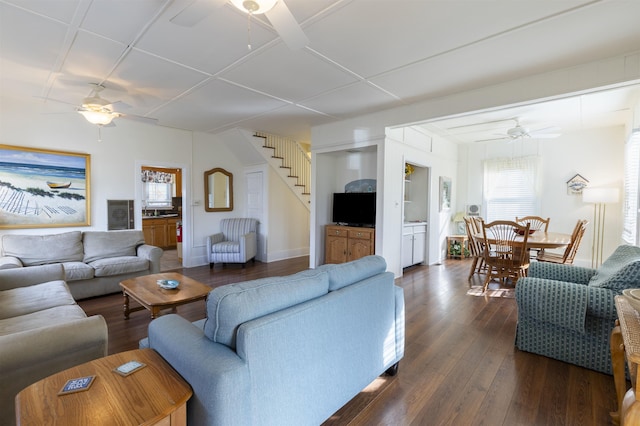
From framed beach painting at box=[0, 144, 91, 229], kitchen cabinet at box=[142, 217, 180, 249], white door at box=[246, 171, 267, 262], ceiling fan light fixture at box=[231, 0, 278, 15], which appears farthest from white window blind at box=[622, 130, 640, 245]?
kitchen cabinet at box=[142, 217, 180, 249]

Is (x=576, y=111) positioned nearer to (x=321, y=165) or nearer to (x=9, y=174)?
(x=321, y=165)

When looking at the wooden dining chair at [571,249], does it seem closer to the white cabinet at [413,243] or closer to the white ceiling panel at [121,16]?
the white cabinet at [413,243]

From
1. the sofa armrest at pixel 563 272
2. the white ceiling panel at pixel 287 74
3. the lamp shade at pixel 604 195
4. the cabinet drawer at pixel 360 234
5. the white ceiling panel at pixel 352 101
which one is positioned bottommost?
A: the sofa armrest at pixel 563 272

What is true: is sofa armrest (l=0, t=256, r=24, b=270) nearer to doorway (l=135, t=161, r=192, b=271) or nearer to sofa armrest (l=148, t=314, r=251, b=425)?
doorway (l=135, t=161, r=192, b=271)

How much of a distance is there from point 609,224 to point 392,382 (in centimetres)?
563

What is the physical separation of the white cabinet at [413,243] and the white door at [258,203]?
2.88m

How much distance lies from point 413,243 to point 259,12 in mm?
4621

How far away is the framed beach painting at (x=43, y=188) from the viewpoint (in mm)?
3891

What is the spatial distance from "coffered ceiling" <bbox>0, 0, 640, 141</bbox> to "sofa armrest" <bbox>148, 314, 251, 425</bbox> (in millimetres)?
1733

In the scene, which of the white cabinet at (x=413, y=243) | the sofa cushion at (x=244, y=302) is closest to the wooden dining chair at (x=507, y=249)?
the white cabinet at (x=413, y=243)

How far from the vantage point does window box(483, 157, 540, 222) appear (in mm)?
5895

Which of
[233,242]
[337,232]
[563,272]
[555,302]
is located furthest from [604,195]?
[233,242]

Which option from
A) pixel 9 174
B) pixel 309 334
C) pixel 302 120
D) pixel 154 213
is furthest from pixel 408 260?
Result: pixel 154 213

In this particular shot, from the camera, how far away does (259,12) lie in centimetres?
164
